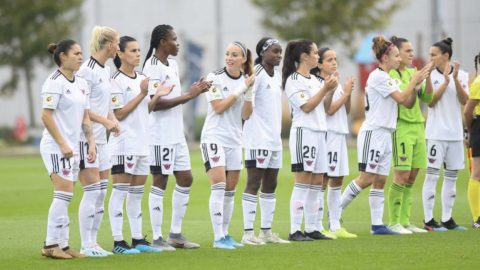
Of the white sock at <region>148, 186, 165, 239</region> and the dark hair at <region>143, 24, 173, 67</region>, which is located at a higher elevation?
the dark hair at <region>143, 24, 173, 67</region>

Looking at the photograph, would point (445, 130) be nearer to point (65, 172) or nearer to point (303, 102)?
point (303, 102)

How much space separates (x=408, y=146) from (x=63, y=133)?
4491mm

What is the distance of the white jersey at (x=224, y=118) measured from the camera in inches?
371

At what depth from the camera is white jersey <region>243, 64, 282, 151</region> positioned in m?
9.70

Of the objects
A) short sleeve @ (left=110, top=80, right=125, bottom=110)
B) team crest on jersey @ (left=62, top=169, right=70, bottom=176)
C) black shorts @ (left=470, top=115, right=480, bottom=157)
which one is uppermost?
short sleeve @ (left=110, top=80, right=125, bottom=110)

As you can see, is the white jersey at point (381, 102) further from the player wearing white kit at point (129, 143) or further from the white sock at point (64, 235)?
the white sock at point (64, 235)

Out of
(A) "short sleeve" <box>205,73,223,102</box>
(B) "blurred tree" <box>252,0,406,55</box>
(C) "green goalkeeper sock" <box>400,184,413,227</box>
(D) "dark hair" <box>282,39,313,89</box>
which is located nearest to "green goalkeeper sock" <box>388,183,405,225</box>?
(C) "green goalkeeper sock" <box>400,184,413,227</box>

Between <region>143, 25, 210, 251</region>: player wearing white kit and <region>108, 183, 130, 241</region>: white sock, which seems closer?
<region>108, 183, 130, 241</region>: white sock

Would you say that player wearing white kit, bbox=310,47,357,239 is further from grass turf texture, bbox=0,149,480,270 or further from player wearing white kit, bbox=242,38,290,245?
player wearing white kit, bbox=242,38,290,245

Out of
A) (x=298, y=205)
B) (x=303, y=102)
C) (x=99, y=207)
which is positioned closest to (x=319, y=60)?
(x=303, y=102)

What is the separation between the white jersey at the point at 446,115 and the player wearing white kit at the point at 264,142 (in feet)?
8.44

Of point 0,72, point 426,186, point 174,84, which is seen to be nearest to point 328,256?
point 174,84

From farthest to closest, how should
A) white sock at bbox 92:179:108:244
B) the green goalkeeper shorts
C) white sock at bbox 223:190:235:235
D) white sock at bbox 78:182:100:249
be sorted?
the green goalkeeper shorts, white sock at bbox 223:190:235:235, white sock at bbox 92:179:108:244, white sock at bbox 78:182:100:249

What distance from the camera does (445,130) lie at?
36.8 ft
